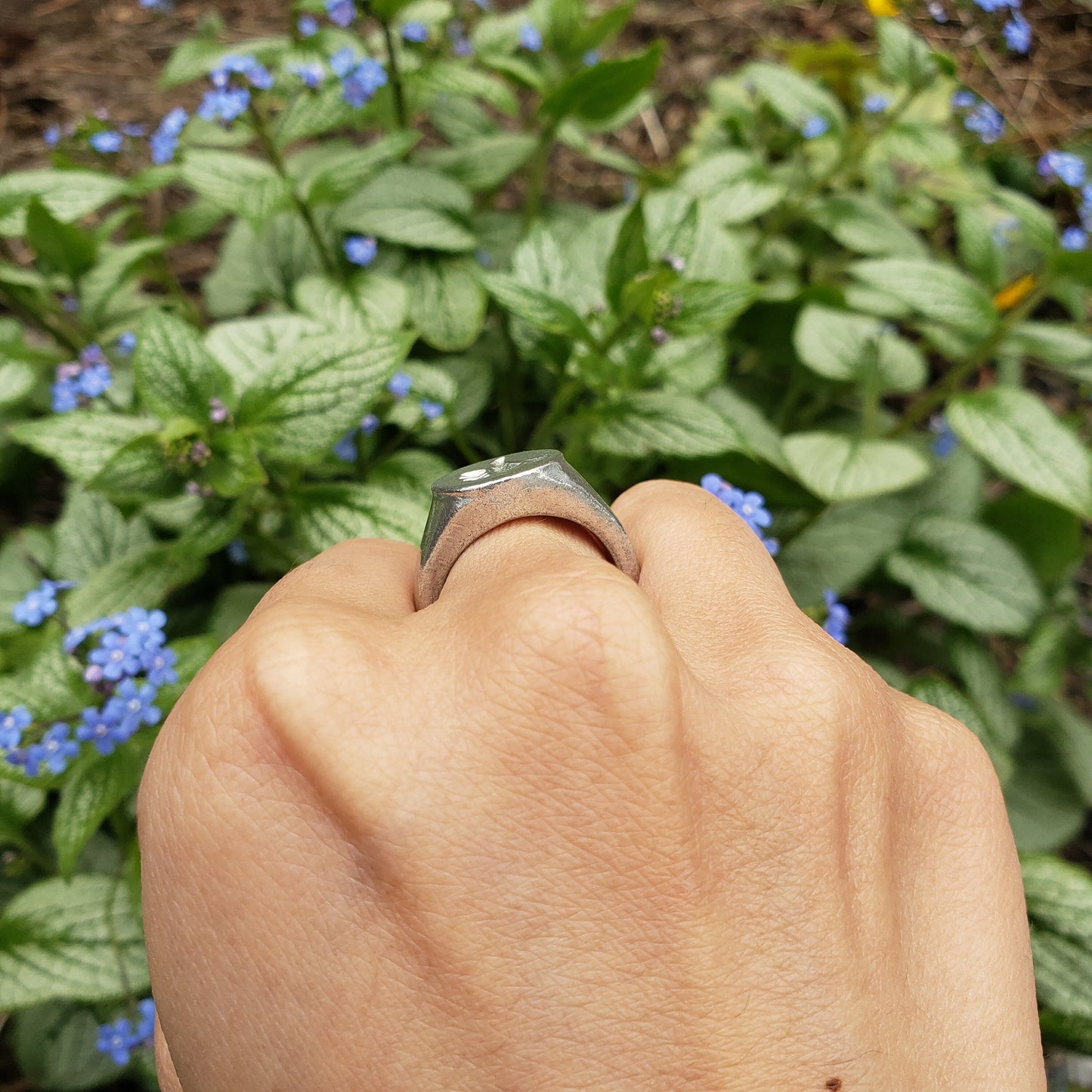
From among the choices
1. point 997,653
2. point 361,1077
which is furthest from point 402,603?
point 997,653

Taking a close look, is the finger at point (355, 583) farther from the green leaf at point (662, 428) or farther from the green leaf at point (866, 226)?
the green leaf at point (866, 226)

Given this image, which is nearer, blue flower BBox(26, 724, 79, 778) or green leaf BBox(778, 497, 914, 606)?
blue flower BBox(26, 724, 79, 778)

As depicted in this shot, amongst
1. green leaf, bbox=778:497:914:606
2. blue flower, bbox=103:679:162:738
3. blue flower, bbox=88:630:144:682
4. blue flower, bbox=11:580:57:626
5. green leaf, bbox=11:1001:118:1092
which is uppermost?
blue flower, bbox=88:630:144:682

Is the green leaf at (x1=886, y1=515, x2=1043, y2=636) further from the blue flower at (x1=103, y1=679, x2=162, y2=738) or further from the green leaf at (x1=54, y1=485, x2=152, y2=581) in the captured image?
the green leaf at (x1=54, y1=485, x2=152, y2=581)

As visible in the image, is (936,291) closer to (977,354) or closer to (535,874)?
(977,354)

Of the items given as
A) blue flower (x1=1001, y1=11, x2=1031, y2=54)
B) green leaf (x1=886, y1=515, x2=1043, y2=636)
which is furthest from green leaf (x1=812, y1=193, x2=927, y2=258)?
green leaf (x1=886, y1=515, x2=1043, y2=636)

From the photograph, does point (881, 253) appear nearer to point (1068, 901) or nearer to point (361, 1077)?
point (1068, 901)

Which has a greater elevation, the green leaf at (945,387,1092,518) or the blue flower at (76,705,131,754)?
the blue flower at (76,705,131,754)
